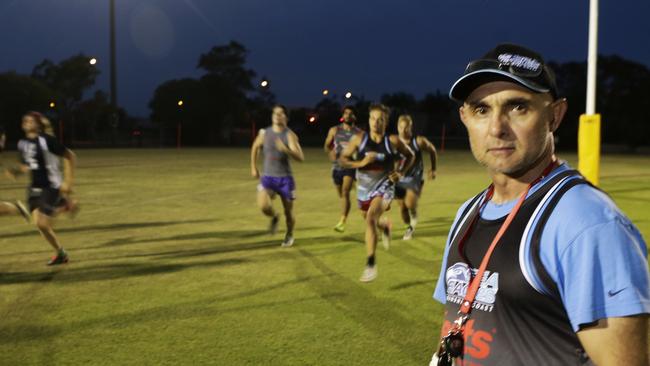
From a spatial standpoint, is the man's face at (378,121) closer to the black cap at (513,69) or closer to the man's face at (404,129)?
the man's face at (404,129)

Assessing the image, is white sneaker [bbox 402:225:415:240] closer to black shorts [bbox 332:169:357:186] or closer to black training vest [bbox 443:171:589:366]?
black shorts [bbox 332:169:357:186]

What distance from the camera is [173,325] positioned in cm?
543

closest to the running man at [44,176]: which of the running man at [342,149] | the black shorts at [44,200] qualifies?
the black shorts at [44,200]

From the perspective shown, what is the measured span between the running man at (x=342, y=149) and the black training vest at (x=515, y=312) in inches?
355

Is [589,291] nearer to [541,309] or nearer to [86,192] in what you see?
[541,309]

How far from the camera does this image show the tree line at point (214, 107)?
52406 millimetres

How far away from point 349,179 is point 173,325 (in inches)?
247

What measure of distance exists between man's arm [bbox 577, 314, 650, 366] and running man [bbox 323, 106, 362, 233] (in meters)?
9.32

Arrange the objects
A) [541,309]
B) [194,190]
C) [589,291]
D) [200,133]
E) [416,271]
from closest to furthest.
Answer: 1. [589,291]
2. [541,309]
3. [416,271]
4. [194,190]
5. [200,133]

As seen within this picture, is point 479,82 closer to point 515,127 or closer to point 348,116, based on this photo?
point 515,127

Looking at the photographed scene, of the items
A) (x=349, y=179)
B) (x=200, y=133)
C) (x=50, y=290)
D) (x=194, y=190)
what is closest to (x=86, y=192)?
(x=194, y=190)

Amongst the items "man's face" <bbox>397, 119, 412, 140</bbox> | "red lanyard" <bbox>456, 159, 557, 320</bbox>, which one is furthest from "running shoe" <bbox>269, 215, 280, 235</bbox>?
"red lanyard" <bbox>456, 159, 557, 320</bbox>

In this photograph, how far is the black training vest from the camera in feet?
4.75

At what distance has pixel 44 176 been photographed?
798 cm
